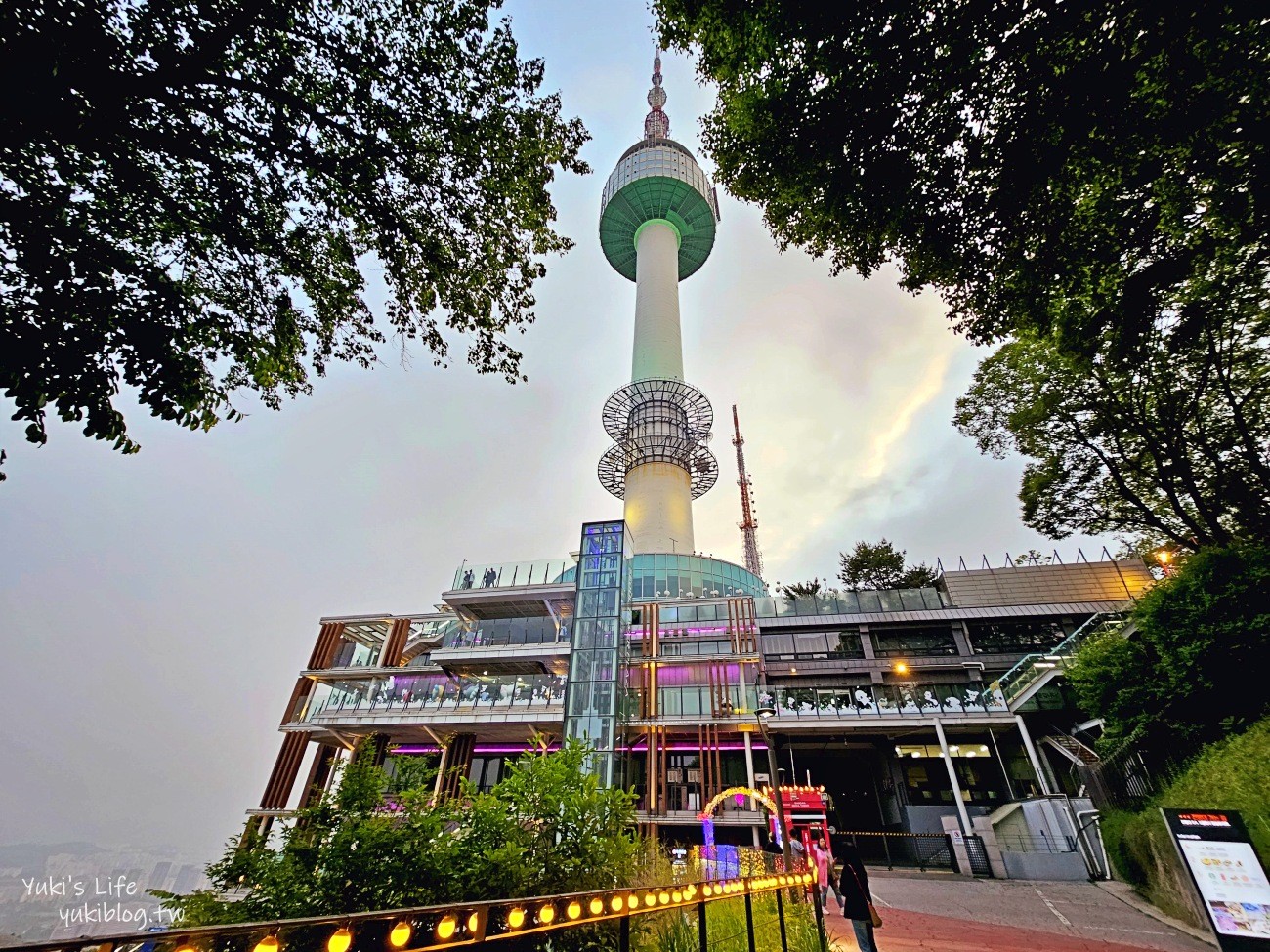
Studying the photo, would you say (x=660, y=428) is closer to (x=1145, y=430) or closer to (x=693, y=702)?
(x=693, y=702)

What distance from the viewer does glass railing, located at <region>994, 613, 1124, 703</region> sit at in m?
17.0

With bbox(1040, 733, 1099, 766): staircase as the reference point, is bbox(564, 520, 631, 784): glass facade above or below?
above

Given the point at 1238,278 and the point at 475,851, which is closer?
the point at 475,851

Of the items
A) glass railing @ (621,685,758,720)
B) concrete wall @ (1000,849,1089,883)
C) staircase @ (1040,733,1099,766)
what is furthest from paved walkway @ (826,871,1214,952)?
glass railing @ (621,685,758,720)

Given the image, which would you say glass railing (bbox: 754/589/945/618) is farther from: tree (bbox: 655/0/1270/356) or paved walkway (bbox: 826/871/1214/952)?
tree (bbox: 655/0/1270/356)

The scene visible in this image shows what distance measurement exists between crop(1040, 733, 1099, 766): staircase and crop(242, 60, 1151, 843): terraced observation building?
9cm

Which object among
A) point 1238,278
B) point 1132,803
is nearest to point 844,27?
point 1238,278

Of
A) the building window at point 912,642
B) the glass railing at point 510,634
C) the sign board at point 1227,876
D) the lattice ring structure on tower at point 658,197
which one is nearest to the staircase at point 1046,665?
the building window at point 912,642

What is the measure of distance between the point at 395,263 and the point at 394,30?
289 centimetres

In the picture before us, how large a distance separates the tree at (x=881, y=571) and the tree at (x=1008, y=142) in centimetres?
2735

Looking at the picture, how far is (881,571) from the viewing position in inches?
1411

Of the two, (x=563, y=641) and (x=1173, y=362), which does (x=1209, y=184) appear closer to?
(x=1173, y=362)

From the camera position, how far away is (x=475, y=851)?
4.98 metres

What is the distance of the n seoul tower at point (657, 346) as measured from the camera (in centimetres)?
3766
